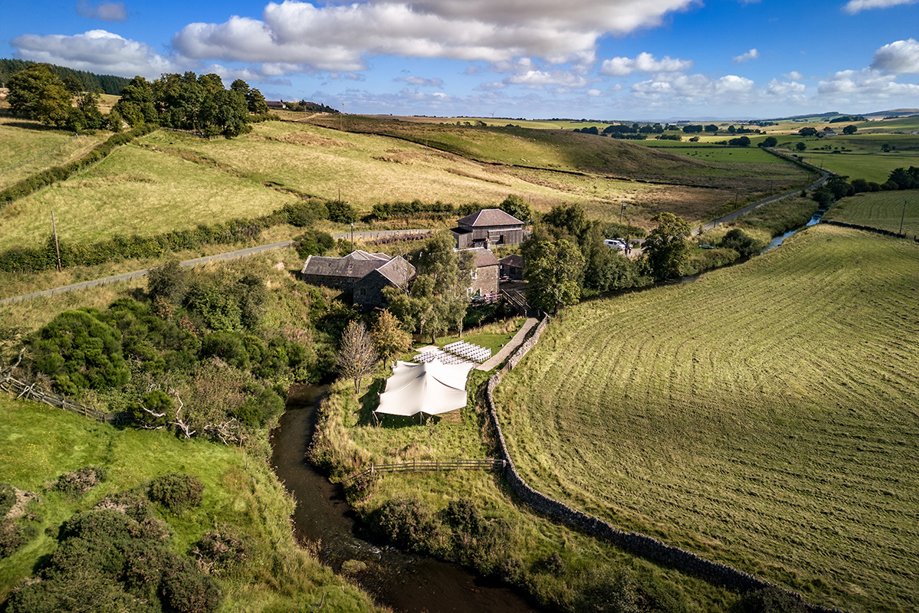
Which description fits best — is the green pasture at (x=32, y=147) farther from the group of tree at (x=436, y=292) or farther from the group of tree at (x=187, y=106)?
the group of tree at (x=436, y=292)

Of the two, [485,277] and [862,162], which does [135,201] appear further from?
[862,162]

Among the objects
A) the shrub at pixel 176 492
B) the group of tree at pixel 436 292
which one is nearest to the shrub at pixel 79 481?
the shrub at pixel 176 492

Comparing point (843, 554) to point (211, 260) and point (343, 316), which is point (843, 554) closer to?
point (343, 316)

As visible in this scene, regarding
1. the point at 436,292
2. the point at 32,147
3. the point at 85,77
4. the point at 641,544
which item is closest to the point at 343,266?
the point at 436,292

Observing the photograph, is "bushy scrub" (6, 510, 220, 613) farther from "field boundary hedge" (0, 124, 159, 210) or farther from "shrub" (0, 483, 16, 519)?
"field boundary hedge" (0, 124, 159, 210)

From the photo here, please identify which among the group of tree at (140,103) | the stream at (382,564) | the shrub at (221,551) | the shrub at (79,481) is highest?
the group of tree at (140,103)

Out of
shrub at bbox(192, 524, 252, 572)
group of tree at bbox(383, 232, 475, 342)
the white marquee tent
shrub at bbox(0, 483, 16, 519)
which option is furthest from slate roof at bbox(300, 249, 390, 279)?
shrub at bbox(0, 483, 16, 519)

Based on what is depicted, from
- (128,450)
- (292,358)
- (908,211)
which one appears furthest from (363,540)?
(908,211)
